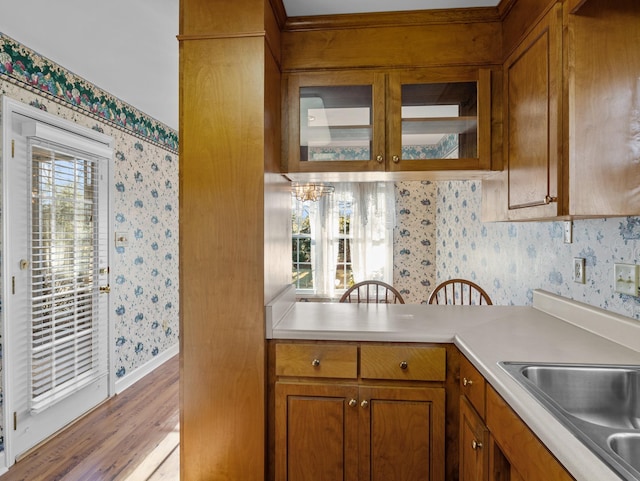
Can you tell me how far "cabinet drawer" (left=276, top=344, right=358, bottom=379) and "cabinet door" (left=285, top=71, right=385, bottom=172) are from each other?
866 millimetres

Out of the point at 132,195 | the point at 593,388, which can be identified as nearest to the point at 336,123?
the point at 593,388

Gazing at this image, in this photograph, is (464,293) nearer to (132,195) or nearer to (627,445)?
(627,445)

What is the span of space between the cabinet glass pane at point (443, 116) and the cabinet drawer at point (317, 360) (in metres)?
0.98

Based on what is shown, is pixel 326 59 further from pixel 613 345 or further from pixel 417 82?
pixel 613 345

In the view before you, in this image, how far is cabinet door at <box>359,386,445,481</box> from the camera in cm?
154

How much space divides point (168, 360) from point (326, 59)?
3481 millimetres

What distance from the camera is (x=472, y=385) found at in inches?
53.3

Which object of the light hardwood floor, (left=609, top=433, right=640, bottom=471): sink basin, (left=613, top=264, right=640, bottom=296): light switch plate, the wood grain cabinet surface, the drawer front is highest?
the wood grain cabinet surface

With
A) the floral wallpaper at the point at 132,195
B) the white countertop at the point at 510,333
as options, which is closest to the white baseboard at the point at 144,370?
the floral wallpaper at the point at 132,195

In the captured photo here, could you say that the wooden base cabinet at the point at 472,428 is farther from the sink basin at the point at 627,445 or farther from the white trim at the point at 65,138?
the white trim at the point at 65,138

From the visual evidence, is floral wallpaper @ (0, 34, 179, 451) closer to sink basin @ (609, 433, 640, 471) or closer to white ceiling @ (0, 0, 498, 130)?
white ceiling @ (0, 0, 498, 130)

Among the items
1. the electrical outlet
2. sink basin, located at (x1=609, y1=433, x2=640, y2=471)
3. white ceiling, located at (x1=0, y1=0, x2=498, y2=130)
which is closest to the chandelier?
white ceiling, located at (x1=0, y1=0, x2=498, y2=130)

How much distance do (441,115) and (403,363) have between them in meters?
1.20

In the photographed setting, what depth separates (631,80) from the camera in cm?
120
